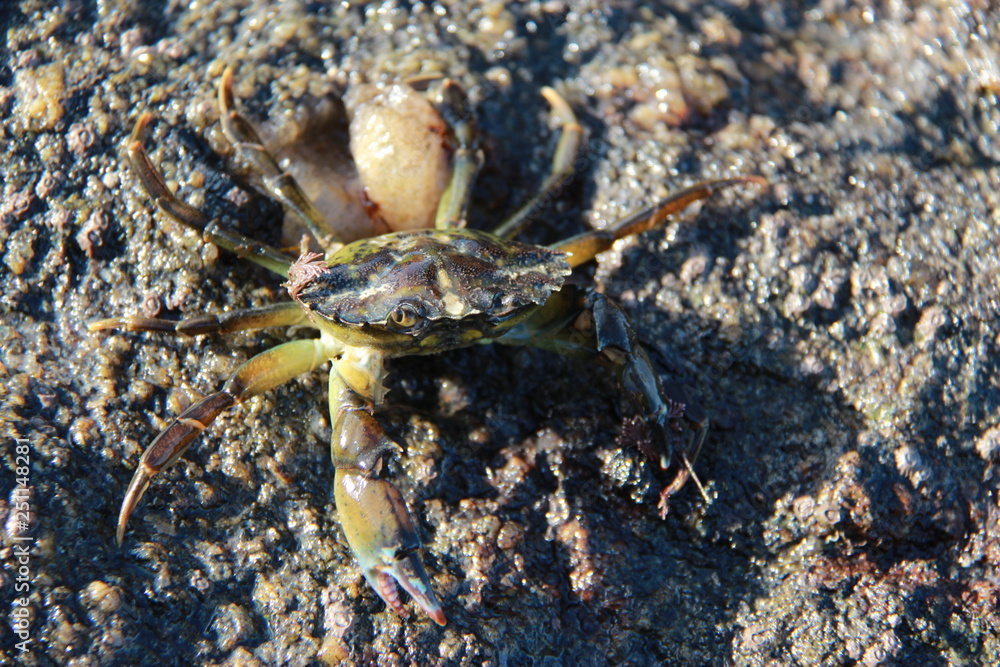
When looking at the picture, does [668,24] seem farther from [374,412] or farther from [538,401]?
[374,412]

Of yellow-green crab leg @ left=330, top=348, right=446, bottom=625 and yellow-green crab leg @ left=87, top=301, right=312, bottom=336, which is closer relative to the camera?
yellow-green crab leg @ left=330, top=348, right=446, bottom=625

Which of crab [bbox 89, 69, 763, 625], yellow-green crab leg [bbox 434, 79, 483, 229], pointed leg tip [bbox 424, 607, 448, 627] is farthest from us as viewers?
yellow-green crab leg [bbox 434, 79, 483, 229]

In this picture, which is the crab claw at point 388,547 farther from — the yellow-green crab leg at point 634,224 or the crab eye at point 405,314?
the yellow-green crab leg at point 634,224

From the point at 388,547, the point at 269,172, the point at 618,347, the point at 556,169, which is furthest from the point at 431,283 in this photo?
the point at 556,169

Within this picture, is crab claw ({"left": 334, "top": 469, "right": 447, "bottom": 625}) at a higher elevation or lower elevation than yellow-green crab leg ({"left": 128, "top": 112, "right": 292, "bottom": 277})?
lower

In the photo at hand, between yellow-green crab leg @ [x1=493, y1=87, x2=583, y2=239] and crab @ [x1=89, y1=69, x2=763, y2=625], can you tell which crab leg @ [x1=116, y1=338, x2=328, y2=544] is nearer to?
crab @ [x1=89, y1=69, x2=763, y2=625]

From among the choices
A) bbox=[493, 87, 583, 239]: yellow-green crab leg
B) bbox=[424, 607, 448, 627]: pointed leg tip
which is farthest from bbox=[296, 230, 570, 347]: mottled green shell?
bbox=[424, 607, 448, 627]: pointed leg tip

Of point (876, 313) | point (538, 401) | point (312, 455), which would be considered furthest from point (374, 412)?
point (876, 313)

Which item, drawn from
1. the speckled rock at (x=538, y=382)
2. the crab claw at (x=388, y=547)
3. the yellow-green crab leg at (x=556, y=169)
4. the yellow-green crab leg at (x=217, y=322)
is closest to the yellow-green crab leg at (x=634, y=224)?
the speckled rock at (x=538, y=382)
